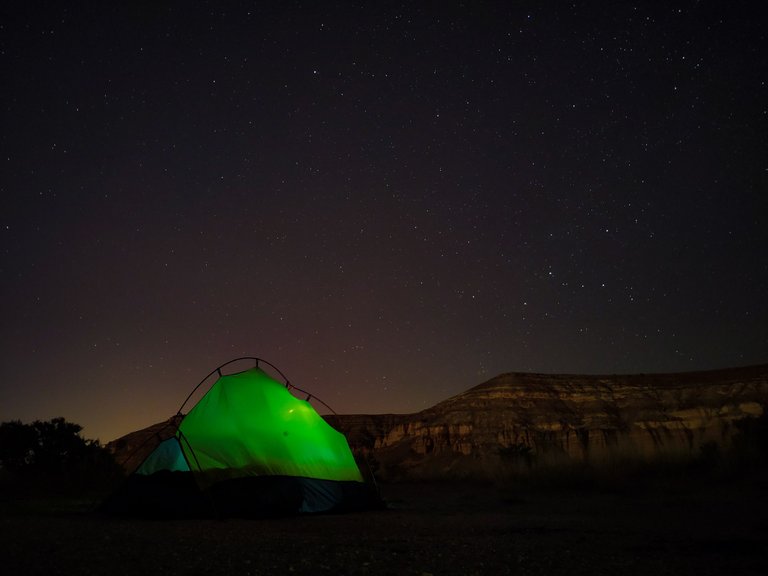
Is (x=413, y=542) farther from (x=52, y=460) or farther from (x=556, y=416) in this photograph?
(x=556, y=416)

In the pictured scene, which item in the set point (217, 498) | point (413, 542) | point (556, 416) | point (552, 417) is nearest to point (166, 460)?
point (217, 498)

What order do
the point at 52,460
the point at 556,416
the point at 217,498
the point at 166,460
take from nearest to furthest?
1. the point at 217,498
2. the point at 166,460
3. the point at 52,460
4. the point at 556,416

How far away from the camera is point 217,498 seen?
367 inches

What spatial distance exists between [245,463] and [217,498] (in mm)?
707

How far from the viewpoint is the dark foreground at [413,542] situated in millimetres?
5137

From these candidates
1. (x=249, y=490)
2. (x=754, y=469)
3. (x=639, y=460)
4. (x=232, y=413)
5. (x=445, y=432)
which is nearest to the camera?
(x=249, y=490)

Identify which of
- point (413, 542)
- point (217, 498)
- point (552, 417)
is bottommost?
point (413, 542)

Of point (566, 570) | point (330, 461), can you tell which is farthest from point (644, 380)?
point (566, 570)

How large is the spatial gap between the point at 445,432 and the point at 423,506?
152ft

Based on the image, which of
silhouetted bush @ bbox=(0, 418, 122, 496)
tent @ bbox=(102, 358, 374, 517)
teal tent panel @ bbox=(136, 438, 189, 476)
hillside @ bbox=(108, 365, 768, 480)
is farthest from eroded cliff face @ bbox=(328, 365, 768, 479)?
teal tent panel @ bbox=(136, 438, 189, 476)

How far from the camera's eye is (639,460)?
1705 cm

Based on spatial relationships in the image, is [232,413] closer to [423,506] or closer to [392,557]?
[423,506]

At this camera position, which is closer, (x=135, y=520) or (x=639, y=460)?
(x=135, y=520)

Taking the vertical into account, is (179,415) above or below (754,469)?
above
